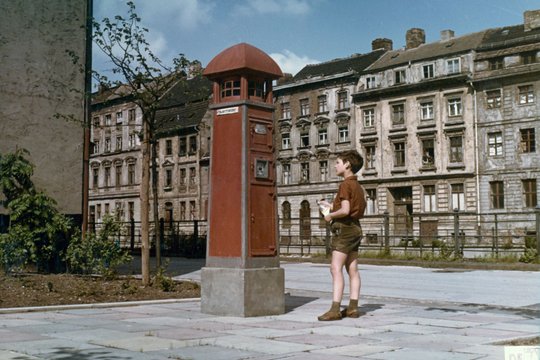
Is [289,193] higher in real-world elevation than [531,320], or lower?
higher

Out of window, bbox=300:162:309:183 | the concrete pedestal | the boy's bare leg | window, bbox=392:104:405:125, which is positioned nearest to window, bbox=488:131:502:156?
window, bbox=392:104:405:125

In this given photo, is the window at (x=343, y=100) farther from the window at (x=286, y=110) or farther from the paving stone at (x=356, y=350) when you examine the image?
the paving stone at (x=356, y=350)

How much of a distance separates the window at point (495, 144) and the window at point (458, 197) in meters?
3.13

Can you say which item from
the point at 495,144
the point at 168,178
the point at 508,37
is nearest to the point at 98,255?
the point at 495,144

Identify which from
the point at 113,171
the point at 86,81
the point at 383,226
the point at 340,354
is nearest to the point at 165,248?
the point at 383,226

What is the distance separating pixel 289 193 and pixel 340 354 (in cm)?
5312

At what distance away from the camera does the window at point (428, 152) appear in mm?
50612

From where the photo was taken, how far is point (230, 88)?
973 centimetres

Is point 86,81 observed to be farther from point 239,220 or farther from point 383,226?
point 383,226

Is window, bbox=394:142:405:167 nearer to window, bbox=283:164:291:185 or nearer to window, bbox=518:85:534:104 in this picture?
window, bbox=518:85:534:104

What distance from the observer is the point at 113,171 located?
69375mm

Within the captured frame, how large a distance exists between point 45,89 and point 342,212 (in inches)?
399

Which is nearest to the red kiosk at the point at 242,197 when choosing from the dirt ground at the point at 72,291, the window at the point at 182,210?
the dirt ground at the point at 72,291

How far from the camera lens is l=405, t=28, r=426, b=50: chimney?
55.0m
